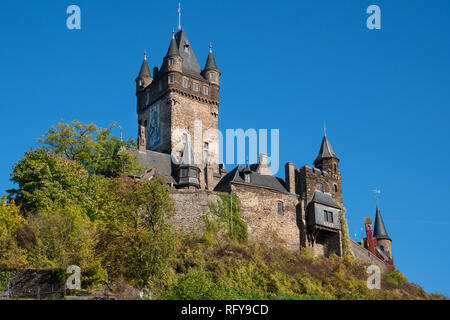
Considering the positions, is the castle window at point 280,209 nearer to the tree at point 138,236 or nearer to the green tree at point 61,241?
the tree at point 138,236

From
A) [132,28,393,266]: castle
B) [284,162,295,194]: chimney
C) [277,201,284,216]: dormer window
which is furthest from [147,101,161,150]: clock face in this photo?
[277,201,284,216]: dormer window

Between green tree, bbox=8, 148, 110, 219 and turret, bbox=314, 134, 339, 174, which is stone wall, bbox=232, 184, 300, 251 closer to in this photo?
turret, bbox=314, 134, 339, 174

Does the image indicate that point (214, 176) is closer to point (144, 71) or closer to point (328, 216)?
point (328, 216)

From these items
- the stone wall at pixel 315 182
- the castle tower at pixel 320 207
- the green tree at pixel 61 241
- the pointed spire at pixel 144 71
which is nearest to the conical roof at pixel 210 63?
the pointed spire at pixel 144 71

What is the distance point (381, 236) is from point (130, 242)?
146ft

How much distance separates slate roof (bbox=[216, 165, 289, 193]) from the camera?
173 ft

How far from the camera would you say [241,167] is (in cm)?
5428

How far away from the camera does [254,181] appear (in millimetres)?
53375

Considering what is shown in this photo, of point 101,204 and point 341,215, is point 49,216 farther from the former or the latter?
point 341,215

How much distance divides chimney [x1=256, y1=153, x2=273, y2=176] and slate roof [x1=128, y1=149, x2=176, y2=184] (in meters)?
8.09

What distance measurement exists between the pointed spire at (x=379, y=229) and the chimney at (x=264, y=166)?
2076 centimetres

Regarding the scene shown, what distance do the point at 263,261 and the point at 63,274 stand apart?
51.7ft

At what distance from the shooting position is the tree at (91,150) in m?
52.2
